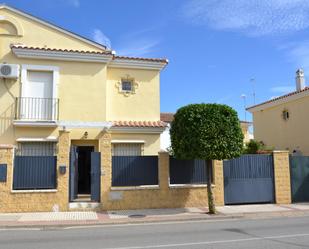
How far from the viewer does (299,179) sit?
53.8 ft

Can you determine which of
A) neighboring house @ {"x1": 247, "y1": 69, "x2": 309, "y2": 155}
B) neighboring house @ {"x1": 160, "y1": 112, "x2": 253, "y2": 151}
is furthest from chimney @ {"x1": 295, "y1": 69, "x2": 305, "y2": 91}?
neighboring house @ {"x1": 160, "y1": 112, "x2": 253, "y2": 151}

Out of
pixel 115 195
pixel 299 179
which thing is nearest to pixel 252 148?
pixel 299 179

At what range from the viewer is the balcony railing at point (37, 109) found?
16.5 metres

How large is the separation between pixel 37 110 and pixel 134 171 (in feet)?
18.3

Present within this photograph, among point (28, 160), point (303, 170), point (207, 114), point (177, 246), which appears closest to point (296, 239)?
point (177, 246)

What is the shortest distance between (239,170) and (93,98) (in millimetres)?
7613

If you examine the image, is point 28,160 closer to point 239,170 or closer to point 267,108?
point 239,170

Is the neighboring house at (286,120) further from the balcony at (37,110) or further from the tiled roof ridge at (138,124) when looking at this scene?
the balcony at (37,110)

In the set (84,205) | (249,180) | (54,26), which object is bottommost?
(84,205)

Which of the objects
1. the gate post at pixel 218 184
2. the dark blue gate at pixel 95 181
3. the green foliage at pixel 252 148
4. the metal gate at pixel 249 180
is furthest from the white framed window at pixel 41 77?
the green foliage at pixel 252 148

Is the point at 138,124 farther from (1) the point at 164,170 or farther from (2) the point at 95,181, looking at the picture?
(2) the point at 95,181

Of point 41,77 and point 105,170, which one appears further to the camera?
point 41,77

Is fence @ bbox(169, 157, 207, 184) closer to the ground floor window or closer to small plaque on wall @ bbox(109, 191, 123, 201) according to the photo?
small plaque on wall @ bbox(109, 191, 123, 201)

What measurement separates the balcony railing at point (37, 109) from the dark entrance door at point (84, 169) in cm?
213
